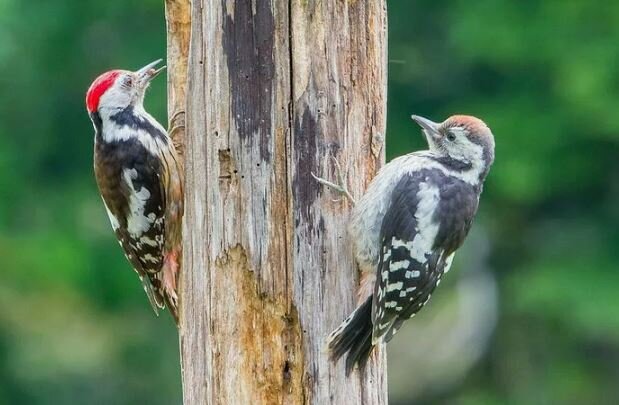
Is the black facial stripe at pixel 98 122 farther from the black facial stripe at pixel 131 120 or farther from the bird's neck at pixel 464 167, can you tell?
the bird's neck at pixel 464 167

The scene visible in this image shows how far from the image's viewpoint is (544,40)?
46.4 feet

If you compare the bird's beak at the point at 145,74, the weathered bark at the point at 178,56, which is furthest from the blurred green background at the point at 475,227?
the weathered bark at the point at 178,56

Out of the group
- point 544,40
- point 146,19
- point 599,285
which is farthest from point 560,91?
point 146,19

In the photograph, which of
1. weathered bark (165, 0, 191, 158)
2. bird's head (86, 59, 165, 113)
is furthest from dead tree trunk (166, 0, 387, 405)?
bird's head (86, 59, 165, 113)

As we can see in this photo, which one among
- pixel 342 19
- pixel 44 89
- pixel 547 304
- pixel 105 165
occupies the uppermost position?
pixel 342 19

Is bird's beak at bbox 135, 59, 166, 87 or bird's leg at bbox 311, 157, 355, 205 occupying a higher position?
bird's beak at bbox 135, 59, 166, 87

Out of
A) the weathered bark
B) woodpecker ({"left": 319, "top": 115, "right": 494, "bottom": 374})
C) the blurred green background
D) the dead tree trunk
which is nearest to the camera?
the dead tree trunk

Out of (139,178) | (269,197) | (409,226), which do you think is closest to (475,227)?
(139,178)

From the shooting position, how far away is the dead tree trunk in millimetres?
6375

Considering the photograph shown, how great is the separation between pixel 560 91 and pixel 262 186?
27.7 feet

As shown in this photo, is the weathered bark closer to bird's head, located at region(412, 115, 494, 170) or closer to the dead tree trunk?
the dead tree trunk

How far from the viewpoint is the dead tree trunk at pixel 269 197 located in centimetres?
638

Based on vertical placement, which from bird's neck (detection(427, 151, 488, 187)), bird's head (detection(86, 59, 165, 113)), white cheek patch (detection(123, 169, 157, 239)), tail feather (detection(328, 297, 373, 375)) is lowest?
tail feather (detection(328, 297, 373, 375))

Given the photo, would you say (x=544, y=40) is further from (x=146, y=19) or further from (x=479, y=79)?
(x=146, y=19)
